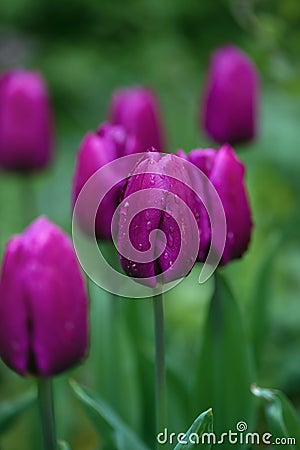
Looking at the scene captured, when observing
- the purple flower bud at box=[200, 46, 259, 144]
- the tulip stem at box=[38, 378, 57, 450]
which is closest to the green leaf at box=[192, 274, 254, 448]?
the tulip stem at box=[38, 378, 57, 450]

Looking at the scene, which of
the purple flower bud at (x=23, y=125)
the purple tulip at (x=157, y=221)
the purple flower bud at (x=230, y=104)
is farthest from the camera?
the purple flower bud at (x=23, y=125)

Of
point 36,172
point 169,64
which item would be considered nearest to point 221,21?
point 169,64

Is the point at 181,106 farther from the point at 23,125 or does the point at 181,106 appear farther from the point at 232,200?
the point at 232,200

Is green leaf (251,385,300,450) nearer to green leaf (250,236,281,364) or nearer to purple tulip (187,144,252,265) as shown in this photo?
purple tulip (187,144,252,265)

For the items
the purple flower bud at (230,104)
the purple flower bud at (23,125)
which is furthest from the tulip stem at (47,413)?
the purple flower bud at (23,125)

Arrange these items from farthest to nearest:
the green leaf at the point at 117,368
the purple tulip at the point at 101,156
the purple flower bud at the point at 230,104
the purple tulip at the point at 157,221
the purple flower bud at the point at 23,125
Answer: the purple flower bud at the point at 23,125
the purple flower bud at the point at 230,104
the green leaf at the point at 117,368
the purple tulip at the point at 101,156
the purple tulip at the point at 157,221

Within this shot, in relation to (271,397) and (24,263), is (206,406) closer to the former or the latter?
(271,397)

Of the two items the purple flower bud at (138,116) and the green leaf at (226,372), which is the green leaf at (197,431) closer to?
the green leaf at (226,372)
